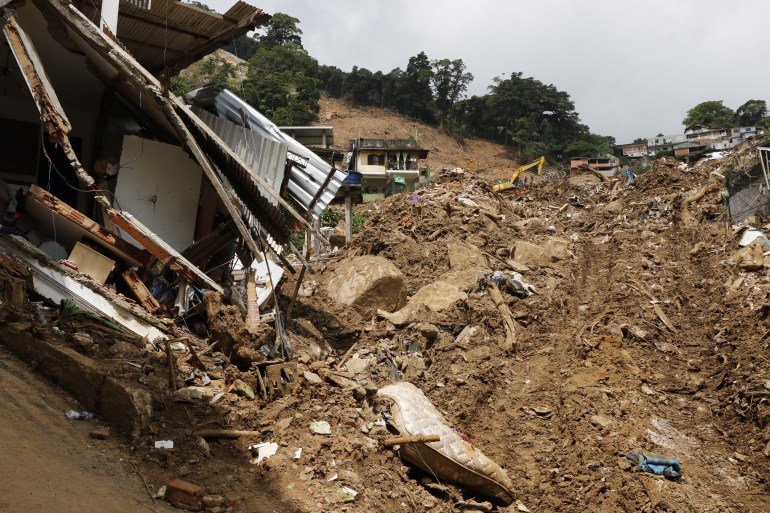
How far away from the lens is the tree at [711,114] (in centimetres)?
6619

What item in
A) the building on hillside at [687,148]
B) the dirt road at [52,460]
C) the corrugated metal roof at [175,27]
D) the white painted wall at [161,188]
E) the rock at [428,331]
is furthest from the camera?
the building on hillside at [687,148]

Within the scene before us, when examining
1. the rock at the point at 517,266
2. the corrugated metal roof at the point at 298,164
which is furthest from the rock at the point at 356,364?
the rock at the point at 517,266

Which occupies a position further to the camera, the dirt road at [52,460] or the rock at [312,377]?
the rock at [312,377]

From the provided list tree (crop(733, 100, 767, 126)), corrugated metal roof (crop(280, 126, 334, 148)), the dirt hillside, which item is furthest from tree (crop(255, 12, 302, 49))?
tree (crop(733, 100, 767, 126))

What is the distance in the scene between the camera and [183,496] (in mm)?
4188

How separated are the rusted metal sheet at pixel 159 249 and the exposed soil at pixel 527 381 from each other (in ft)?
2.14

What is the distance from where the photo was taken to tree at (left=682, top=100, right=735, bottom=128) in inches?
2606

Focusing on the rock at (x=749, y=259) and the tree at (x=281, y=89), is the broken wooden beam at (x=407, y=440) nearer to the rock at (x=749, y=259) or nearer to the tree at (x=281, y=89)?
the rock at (x=749, y=259)

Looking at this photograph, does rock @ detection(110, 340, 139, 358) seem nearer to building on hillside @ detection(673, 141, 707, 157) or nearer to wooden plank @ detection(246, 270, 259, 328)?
wooden plank @ detection(246, 270, 259, 328)

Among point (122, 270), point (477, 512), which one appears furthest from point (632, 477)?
point (122, 270)

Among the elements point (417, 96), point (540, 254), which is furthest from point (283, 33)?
point (540, 254)

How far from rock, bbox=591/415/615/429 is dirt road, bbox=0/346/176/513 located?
5.36 meters

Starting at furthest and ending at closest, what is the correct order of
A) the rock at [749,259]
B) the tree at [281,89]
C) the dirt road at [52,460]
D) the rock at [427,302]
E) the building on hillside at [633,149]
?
the building on hillside at [633,149], the tree at [281,89], the rock at [749,259], the rock at [427,302], the dirt road at [52,460]

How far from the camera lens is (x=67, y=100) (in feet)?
29.6
